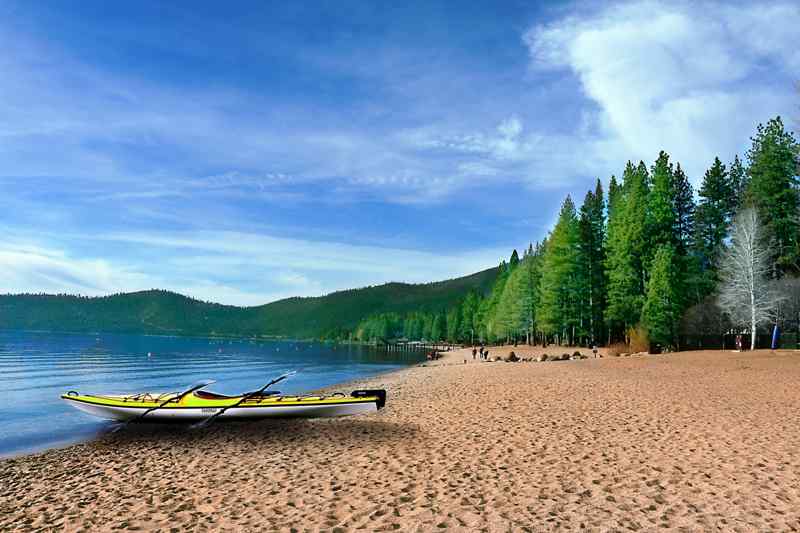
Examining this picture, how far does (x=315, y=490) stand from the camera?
354 inches

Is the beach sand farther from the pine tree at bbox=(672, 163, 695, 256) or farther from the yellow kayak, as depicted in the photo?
the pine tree at bbox=(672, 163, 695, 256)

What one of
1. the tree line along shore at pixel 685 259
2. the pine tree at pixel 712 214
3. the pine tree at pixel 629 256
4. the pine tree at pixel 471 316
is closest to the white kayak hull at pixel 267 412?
the tree line along shore at pixel 685 259

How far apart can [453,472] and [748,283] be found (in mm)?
34528

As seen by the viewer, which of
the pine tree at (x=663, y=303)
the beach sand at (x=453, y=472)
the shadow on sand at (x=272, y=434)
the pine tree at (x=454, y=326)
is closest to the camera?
the beach sand at (x=453, y=472)

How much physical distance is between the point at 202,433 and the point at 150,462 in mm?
3158

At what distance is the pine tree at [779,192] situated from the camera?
4112 centimetres

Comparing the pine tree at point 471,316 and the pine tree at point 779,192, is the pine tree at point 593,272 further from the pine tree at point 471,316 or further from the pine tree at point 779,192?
the pine tree at point 471,316

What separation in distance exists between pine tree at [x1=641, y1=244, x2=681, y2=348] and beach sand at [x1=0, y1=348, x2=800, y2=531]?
2382cm

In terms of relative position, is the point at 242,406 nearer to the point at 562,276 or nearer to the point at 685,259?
the point at 685,259

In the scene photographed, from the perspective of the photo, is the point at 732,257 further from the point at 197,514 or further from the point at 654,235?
the point at 197,514

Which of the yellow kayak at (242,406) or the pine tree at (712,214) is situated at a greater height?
the pine tree at (712,214)

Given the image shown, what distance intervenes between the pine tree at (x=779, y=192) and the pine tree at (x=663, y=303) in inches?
315

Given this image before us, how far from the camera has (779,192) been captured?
4203cm

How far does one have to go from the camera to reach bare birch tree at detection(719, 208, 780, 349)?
1382 inches
